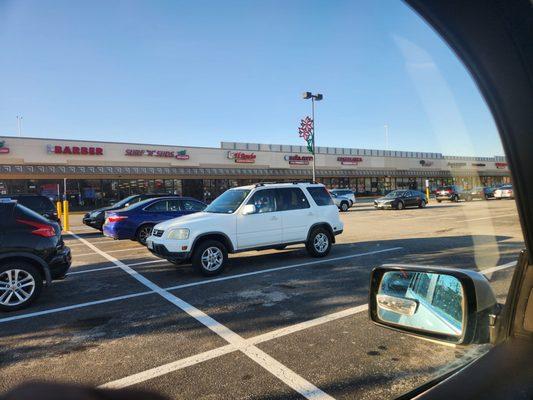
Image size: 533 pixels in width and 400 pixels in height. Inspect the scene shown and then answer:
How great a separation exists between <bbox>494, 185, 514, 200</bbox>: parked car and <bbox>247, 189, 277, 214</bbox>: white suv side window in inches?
278

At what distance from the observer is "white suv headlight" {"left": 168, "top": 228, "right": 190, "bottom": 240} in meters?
7.70

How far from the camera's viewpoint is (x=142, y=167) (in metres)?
38.1

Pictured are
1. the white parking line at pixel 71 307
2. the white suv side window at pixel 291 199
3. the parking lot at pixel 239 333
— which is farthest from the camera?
the white suv side window at pixel 291 199

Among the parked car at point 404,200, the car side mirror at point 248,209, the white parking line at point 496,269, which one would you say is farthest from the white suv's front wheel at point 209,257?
the parked car at point 404,200

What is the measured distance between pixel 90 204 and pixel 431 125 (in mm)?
37896

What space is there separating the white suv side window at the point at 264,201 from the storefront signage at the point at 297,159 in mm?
39772

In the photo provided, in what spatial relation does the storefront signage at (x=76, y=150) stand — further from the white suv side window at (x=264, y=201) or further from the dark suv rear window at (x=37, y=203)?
the white suv side window at (x=264, y=201)

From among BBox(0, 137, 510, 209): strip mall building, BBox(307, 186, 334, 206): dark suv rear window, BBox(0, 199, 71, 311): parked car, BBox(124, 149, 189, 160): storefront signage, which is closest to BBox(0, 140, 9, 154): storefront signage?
BBox(0, 137, 510, 209): strip mall building

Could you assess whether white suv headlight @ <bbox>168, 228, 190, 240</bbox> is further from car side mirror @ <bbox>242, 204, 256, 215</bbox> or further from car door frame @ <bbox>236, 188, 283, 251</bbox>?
car side mirror @ <bbox>242, 204, 256, 215</bbox>

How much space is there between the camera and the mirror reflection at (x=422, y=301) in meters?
1.54

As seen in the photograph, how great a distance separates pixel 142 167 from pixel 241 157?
1127 centimetres

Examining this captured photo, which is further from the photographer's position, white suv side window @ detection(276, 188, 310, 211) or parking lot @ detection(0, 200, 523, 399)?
white suv side window @ detection(276, 188, 310, 211)

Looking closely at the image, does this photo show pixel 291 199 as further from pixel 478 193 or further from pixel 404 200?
pixel 404 200

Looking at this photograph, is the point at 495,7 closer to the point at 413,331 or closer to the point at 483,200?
the point at 483,200
